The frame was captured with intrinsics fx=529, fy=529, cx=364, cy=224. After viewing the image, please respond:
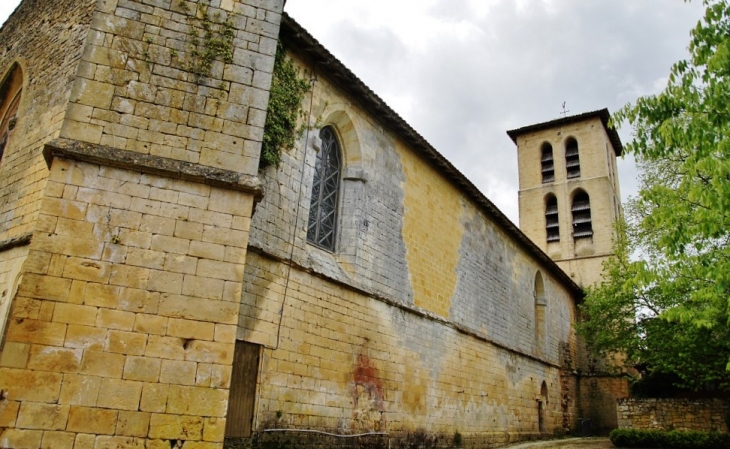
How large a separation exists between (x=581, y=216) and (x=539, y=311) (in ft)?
28.3

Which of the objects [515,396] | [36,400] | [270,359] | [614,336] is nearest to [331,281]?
[270,359]

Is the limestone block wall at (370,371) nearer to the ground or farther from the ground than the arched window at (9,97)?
nearer to the ground

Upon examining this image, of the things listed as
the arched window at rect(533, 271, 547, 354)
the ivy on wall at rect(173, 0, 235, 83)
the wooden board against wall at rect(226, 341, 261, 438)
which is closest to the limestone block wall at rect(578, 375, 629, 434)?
the arched window at rect(533, 271, 547, 354)

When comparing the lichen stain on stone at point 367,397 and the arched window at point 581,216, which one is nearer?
the lichen stain on stone at point 367,397

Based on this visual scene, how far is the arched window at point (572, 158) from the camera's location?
27.5 metres

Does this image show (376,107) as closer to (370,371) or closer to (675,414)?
(370,371)

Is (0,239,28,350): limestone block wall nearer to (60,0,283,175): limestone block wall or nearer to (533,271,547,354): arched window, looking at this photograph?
(60,0,283,175): limestone block wall

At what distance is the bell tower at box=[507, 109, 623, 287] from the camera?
25.5 m

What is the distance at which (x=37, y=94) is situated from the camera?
28.1 feet

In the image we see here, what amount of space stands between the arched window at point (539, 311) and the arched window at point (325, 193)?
11.7 meters

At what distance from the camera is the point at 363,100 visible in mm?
11023

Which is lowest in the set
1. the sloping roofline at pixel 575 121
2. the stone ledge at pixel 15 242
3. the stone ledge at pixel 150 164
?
the stone ledge at pixel 15 242

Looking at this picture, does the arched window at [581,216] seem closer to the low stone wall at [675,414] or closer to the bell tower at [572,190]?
the bell tower at [572,190]

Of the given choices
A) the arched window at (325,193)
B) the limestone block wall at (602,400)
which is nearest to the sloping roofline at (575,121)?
the limestone block wall at (602,400)
